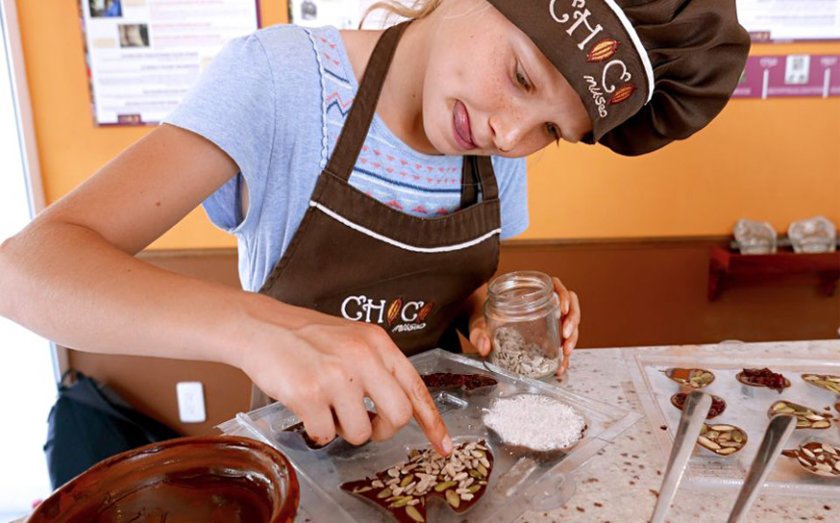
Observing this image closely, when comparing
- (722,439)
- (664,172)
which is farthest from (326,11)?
(722,439)

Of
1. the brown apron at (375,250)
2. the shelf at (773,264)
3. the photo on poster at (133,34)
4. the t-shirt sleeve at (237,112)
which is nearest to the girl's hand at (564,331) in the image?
the brown apron at (375,250)

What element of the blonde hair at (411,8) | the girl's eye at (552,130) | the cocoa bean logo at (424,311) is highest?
the blonde hair at (411,8)

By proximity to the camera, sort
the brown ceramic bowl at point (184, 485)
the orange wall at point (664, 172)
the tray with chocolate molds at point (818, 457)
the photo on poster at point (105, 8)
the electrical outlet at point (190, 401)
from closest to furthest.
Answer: the brown ceramic bowl at point (184, 485) → the tray with chocolate molds at point (818, 457) → the photo on poster at point (105, 8) → the orange wall at point (664, 172) → the electrical outlet at point (190, 401)

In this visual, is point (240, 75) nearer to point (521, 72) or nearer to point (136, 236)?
point (136, 236)

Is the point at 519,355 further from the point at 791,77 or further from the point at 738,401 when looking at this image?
the point at 791,77

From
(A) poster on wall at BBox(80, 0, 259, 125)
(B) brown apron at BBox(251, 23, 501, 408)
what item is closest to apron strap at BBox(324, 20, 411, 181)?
(B) brown apron at BBox(251, 23, 501, 408)

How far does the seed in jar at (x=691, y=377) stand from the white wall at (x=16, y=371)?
84.2 inches

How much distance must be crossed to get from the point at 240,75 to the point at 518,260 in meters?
1.63

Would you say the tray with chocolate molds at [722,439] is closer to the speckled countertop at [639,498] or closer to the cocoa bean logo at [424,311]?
→ the speckled countertop at [639,498]

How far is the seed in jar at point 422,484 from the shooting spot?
660mm

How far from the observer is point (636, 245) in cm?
239

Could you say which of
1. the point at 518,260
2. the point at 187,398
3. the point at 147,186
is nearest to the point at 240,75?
the point at 147,186

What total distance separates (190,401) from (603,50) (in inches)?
84.5

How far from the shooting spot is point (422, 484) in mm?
693
